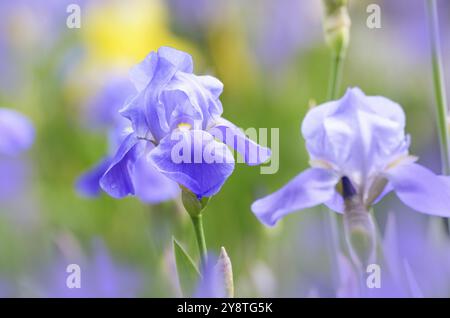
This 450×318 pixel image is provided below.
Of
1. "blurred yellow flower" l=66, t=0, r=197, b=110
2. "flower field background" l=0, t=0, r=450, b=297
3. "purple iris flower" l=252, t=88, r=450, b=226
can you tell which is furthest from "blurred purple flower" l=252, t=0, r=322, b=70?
"purple iris flower" l=252, t=88, r=450, b=226

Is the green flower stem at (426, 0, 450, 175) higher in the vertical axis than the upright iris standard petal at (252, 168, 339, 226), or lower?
higher

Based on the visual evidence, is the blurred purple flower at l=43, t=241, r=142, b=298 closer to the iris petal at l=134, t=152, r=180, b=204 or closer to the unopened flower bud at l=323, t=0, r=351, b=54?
the iris petal at l=134, t=152, r=180, b=204

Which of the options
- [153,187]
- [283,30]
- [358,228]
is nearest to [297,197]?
[358,228]

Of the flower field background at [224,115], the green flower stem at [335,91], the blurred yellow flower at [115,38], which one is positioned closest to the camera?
the green flower stem at [335,91]

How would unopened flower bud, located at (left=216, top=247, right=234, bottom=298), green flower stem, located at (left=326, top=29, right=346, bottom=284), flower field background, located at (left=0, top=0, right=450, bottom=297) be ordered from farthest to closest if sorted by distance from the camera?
1. flower field background, located at (left=0, top=0, right=450, bottom=297)
2. green flower stem, located at (left=326, top=29, right=346, bottom=284)
3. unopened flower bud, located at (left=216, top=247, right=234, bottom=298)

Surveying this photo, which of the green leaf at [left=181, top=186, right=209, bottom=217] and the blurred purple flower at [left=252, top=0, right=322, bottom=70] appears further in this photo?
the blurred purple flower at [left=252, top=0, right=322, bottom=70]

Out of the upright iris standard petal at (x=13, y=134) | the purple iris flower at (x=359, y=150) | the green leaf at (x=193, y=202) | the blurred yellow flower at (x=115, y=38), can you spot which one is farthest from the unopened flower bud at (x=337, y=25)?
the blurred yellow flower at (x=115, y=38)

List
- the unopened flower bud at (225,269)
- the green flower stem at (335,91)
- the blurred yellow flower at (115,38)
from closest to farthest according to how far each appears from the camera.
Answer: the unopened flower bud at (225,269), the green flower stem at (335,91), the blurred yellow flower at (115,38)

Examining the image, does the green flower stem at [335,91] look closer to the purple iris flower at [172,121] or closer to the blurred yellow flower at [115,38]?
the purple iris flower at [172,121]
